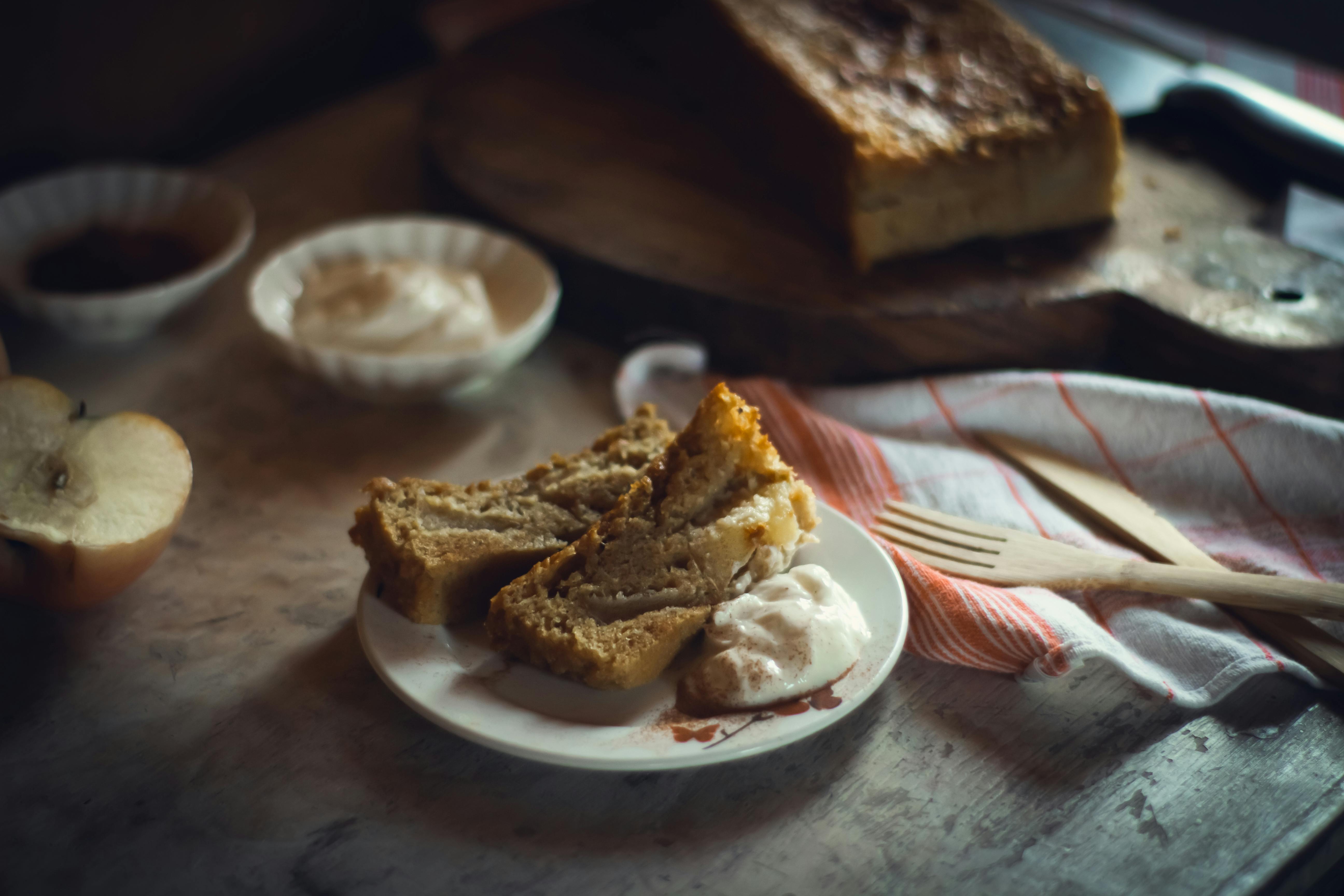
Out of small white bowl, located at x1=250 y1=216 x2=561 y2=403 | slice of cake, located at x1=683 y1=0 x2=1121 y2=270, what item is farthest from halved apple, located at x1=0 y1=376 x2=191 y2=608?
slice of cake, located at x1=683 y1=0 x2=1121 y2=270

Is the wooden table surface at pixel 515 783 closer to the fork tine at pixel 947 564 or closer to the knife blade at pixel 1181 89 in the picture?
the fork tine at pixel 947 564

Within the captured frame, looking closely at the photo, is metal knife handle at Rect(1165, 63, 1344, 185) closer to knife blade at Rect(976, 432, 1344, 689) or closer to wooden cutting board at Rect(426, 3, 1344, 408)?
wooden cutting board at Rect(426, 3, 1344, 408)

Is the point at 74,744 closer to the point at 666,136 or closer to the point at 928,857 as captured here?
the point at 928,857

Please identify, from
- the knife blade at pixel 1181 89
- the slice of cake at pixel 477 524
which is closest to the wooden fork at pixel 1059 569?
the slice of cake at pixel 477 524

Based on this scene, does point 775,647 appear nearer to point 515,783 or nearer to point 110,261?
point 515,783

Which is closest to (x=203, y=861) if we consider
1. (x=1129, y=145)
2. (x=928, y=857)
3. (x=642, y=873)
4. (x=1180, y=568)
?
(x=642, y=873)

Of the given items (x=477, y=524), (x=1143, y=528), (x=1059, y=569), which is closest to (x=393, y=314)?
(x=477, y=524)
